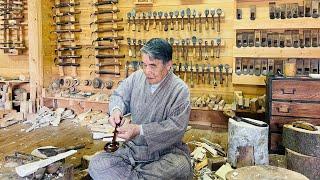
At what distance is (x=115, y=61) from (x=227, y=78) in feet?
6.24

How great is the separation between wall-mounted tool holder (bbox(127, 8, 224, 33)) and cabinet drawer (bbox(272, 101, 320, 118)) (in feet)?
5.82

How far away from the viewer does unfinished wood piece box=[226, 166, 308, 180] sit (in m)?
2.32

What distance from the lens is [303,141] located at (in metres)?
3.32

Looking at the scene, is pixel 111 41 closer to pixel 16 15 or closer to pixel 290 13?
pixel 16 15

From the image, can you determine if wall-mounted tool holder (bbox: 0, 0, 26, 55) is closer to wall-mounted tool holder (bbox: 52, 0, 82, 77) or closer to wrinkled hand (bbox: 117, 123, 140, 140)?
wall-mounted tool holder (bbox: 52, 0, 82, 77)

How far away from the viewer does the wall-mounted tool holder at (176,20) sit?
17.4 ft

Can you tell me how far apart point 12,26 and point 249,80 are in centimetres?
427

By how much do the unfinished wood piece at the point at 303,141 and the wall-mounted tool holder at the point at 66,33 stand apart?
4.01 metres

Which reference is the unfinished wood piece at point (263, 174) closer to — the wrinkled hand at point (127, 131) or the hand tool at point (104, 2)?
the wrinkled hand at point (127, 131)

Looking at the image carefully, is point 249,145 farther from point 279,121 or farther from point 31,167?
point 31,167

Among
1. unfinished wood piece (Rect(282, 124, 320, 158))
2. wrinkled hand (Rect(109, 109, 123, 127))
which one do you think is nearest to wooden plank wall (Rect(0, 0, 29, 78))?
wrinkled hand (Rect(109, 109, 123, 127))

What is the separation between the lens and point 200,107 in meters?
5.18

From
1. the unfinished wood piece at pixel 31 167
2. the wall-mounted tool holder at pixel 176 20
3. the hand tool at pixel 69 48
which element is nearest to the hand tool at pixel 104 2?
the wall-mounted tool holder at pixel 176 20

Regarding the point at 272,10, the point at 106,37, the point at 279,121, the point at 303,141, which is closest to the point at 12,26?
the point at 106,37
